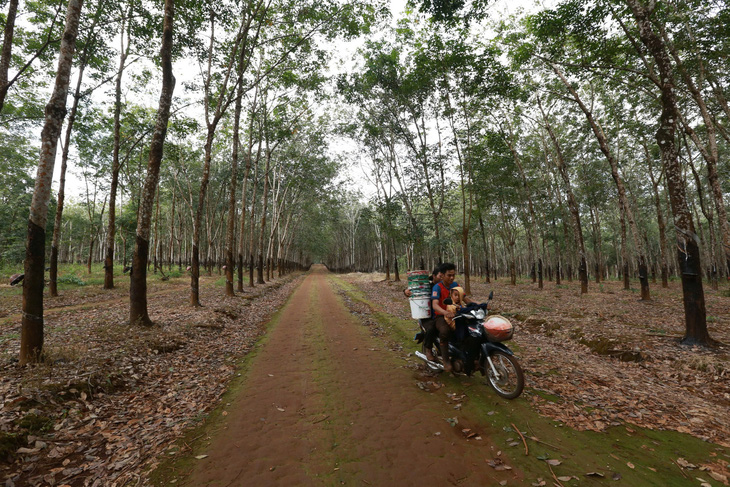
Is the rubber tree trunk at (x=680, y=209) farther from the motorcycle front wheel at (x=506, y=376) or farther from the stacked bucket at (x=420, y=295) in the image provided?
the stacked bucket at (x=420, y=295)

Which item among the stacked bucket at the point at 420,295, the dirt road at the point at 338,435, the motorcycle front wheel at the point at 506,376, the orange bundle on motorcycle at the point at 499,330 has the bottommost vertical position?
the dirt road at the point at 338,435

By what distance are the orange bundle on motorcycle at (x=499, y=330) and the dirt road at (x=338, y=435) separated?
1.38 meters

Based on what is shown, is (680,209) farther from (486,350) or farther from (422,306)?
(422,306)

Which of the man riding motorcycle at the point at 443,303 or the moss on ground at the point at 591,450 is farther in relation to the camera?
the man riding motorcycle at the point at 443,303

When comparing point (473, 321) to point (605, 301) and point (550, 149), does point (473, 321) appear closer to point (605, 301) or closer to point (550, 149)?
point (605, 301)

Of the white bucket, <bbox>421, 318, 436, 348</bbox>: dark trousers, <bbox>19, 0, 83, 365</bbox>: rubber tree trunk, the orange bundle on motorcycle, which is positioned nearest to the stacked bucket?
the white bucket

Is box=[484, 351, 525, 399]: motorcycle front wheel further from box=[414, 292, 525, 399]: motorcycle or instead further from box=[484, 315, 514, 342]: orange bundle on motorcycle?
box=[484, 315, 514, 342]: orange bundle on motorcycle

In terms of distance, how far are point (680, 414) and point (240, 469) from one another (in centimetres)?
614

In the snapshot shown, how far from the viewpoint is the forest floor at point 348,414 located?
3.28m

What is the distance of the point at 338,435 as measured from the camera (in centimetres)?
396

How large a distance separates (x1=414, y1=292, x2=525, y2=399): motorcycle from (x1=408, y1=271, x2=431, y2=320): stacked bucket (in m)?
0.55

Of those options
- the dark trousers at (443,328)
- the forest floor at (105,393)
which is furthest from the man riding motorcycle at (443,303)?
the forest floor at (105,393)

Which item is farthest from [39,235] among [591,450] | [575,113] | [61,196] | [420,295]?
[575,113]

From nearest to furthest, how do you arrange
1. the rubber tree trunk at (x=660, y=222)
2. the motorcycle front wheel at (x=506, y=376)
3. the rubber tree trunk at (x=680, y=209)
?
the motorcycle front wheel at (x=506, y=376) → the rubber tree trunk at (x=680, y=209) → the rubber tree trunk at (x=660, y=222)
